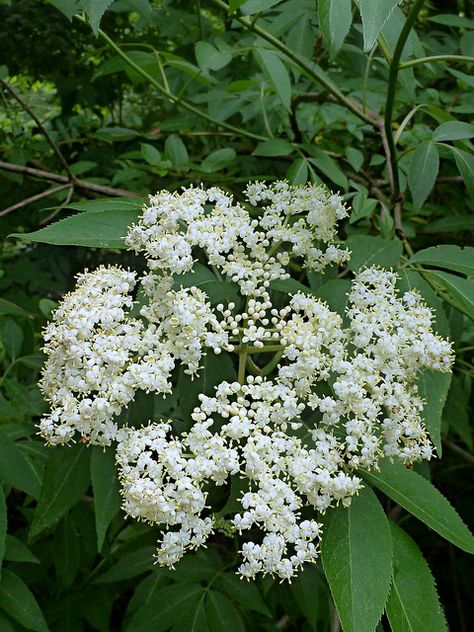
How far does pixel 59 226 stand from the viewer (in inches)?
60.2

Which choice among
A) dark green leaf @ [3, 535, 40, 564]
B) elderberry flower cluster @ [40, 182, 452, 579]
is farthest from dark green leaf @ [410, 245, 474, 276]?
dark green leaf @ [3, 535, 40, 564]

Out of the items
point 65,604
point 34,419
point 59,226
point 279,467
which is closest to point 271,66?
point 59,226

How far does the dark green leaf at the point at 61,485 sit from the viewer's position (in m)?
1.52

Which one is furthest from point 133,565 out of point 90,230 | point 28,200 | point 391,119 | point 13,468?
point 391,119

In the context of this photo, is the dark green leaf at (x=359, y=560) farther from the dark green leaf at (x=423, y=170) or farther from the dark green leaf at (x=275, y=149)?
the dark green leaf at (x=275, y=149)

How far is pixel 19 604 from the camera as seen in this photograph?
1992 millimetres

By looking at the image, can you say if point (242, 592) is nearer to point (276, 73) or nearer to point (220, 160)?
point (220, 160)

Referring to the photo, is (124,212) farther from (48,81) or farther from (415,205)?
(48,81)

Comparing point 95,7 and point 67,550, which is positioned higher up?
point 95,7

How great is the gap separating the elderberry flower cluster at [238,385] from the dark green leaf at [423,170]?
453mm

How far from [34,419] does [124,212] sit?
1314mm

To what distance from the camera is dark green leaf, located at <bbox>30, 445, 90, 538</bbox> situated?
1524mm

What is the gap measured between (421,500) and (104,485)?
2.09 feet

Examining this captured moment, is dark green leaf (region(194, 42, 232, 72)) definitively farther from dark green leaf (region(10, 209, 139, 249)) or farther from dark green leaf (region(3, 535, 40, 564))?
dark green leaf (region(3, 535, 40, 564))
